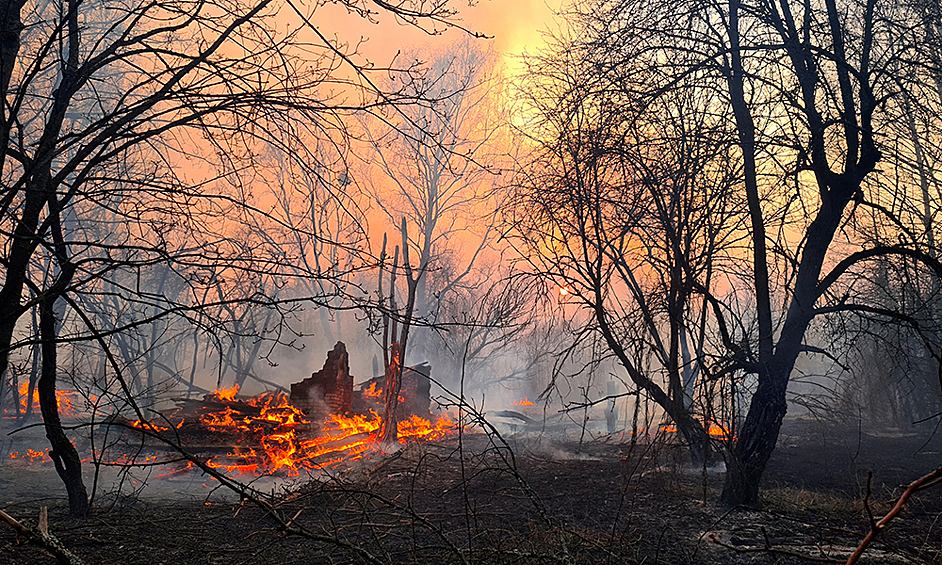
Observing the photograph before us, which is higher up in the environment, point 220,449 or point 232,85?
point 232,85

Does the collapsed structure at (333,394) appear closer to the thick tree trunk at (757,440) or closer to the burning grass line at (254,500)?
the thick tree trunk at (757,440)

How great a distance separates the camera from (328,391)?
11555 mm

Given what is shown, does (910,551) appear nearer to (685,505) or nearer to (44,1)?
(685,505)

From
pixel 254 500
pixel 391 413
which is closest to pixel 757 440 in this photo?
pixel 254 500

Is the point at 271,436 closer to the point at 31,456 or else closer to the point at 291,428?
the point at 291,428

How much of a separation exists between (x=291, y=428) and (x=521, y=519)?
5838mm

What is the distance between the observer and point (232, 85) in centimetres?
334

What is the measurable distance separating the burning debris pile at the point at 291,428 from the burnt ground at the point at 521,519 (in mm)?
894

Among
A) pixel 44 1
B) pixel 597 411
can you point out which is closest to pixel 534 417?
pixel 597 411

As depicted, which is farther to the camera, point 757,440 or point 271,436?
point 271,436

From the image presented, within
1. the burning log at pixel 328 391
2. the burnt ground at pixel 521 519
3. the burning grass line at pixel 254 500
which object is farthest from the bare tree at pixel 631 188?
the burning log at pixel 328 391

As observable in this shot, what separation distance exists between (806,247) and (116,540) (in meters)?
6.77

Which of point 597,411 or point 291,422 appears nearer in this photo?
point 291,422

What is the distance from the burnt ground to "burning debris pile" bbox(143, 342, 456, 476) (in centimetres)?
89
